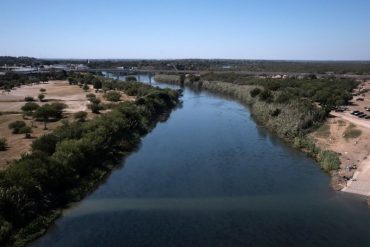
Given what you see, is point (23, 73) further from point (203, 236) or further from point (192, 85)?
point (203, 236)

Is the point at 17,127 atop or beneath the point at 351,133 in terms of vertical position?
atop

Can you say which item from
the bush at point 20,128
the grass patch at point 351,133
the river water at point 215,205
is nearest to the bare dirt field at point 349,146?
the grass patch at point 351,133

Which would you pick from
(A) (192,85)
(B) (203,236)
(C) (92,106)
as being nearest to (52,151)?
(B) (203,236)

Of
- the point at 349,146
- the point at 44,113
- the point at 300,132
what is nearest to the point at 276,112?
the point at 300,132

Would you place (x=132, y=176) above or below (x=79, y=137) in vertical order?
below

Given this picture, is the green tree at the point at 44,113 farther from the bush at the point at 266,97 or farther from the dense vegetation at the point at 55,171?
the bush at the point at 266,97

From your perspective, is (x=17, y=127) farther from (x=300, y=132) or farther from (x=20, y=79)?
(x=20, y=79)
